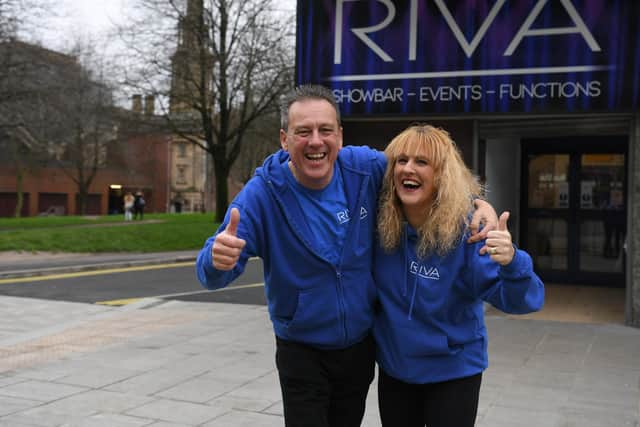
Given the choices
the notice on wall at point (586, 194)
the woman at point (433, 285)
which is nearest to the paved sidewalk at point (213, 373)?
the woman at point (433, 285)

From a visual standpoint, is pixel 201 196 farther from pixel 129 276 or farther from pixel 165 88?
pixel 129 276

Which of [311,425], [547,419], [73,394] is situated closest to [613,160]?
[547,419]

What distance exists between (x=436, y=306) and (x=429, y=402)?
0.37 m

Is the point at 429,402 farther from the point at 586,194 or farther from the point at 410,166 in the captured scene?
the point at 586,194

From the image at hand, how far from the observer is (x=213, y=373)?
5.86 m

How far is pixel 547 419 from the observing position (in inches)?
180

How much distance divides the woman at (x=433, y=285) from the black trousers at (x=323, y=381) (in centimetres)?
15

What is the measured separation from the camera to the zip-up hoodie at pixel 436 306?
2381 mm

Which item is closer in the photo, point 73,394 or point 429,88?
point 73,394

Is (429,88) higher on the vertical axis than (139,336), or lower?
higher

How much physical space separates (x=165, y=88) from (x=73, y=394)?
71.4ft

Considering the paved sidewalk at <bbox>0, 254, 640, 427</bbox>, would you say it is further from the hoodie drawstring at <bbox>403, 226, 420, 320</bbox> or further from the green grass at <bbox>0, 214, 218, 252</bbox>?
the green grass at <bbox>0, 214, 218, 252</bbox>

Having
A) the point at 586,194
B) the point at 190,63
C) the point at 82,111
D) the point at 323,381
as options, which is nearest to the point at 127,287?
the point at 586,194

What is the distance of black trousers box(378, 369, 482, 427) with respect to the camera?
97.3 inches
